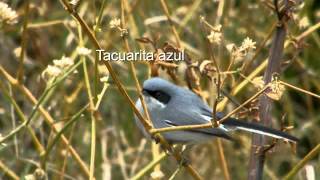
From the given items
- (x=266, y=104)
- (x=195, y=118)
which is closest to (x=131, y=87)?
(x=195, y=118)

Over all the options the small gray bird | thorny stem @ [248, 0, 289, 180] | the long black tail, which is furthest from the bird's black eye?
thorny stem @ [248, 0, 289, 180]

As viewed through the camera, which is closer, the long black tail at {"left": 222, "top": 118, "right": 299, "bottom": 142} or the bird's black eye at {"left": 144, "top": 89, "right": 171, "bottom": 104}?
the long black tail at {"left": 222, "top": 118, "right": 299, "bottom": 142}

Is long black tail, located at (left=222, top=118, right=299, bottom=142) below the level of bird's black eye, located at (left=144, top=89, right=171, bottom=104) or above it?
below

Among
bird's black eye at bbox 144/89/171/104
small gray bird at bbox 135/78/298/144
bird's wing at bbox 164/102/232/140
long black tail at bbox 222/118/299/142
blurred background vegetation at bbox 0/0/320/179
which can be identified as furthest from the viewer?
blurred background vegetation at bbox 0/0/320/179

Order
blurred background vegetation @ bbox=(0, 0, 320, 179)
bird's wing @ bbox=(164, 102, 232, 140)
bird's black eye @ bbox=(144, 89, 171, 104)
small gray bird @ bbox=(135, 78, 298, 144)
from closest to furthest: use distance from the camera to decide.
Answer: bird's wing @ bbox=(164, 102, 232, 140), small gray bird @ bbox=(135, 78, 298, 144), bird's black eye @ bbox=(144, 89, 171, 104), blurred background vegetation @ bbox=(0, 0, 320, 179)

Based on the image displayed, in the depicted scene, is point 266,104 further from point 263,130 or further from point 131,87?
point 131,87

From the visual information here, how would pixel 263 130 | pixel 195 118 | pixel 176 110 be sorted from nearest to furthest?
pixel 263 130 → pixel 195 118 → pixel 176 110

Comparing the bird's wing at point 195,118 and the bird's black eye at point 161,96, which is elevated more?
the bird's black eye at point 161,96

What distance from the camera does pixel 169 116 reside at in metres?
3.01

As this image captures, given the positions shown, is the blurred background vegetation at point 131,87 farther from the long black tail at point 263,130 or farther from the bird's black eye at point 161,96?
the long black tail at point 263,130

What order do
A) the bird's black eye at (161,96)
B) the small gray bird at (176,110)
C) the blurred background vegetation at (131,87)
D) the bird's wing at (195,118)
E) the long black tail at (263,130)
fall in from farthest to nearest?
1. the blurred background vegetation at (131,87)
2. the bird's black eye at (161,96)
3. the small gray bird at (176,110)
4. the bird's wing at (195,118)
5. the long black tail at (263,130)

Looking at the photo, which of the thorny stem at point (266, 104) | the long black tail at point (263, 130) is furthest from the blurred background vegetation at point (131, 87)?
the thorny stem at point (266, 104)

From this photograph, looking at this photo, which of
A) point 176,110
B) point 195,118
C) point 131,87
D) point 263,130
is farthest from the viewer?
point 131,87

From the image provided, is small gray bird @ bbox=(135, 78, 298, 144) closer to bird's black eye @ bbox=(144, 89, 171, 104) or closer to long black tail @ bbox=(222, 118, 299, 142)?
bird's black eye @ bbox=(144, 89, 171, 104)
